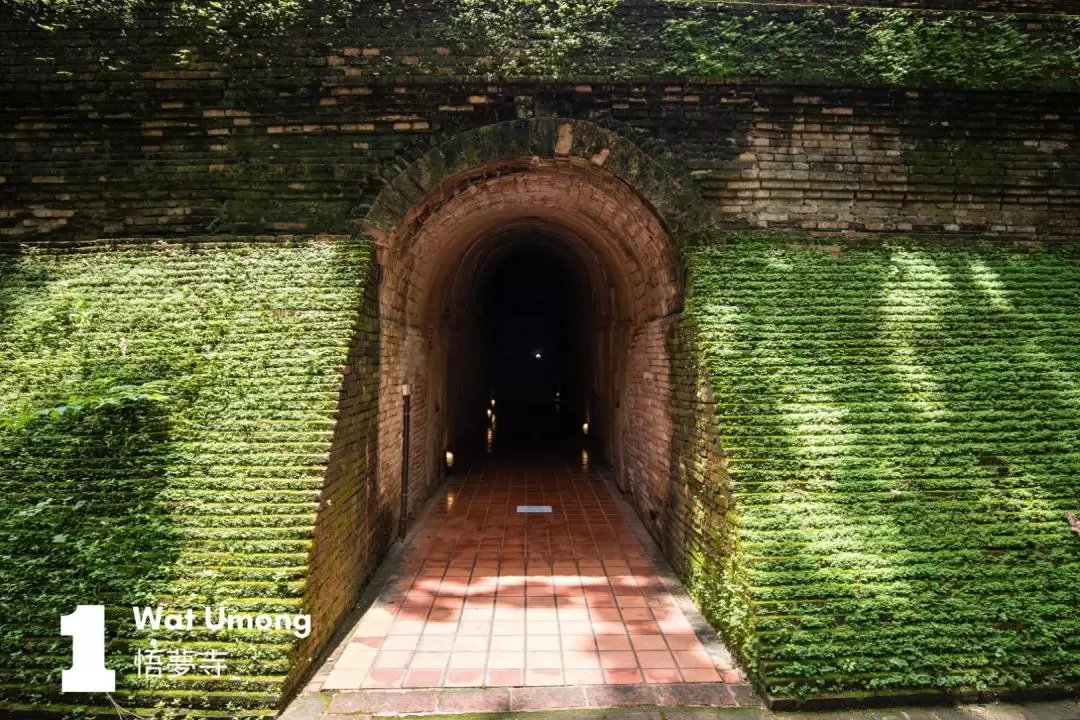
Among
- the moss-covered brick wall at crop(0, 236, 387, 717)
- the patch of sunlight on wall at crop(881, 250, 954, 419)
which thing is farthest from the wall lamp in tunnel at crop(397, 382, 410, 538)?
the patch of sunlight on wall at crop(881, 250, 954, 419)

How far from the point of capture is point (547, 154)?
532 centimetres

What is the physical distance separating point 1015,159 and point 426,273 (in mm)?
6580

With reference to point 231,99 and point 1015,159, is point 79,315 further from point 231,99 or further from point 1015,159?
point 1015,159

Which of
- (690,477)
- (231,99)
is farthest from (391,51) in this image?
(690,477)

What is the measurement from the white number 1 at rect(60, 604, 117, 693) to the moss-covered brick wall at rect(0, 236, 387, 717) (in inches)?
2.2

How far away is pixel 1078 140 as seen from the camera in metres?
5.57

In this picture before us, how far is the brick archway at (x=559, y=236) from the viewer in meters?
5.26

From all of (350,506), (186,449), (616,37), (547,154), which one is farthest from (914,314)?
(186,449)

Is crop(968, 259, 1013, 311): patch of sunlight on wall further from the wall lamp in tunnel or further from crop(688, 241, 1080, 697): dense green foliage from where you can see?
the wall lamp in tunnel

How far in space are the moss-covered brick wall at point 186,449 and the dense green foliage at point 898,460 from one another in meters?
3.12

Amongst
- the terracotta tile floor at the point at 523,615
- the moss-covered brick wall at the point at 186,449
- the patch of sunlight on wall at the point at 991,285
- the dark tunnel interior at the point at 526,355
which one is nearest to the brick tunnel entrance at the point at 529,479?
the terracotta tile floor at the point at 523,615

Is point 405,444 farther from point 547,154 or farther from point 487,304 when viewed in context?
point 487,304

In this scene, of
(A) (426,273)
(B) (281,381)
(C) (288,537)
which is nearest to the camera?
(C) (288,537)

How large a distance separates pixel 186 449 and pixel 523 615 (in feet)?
9.74
